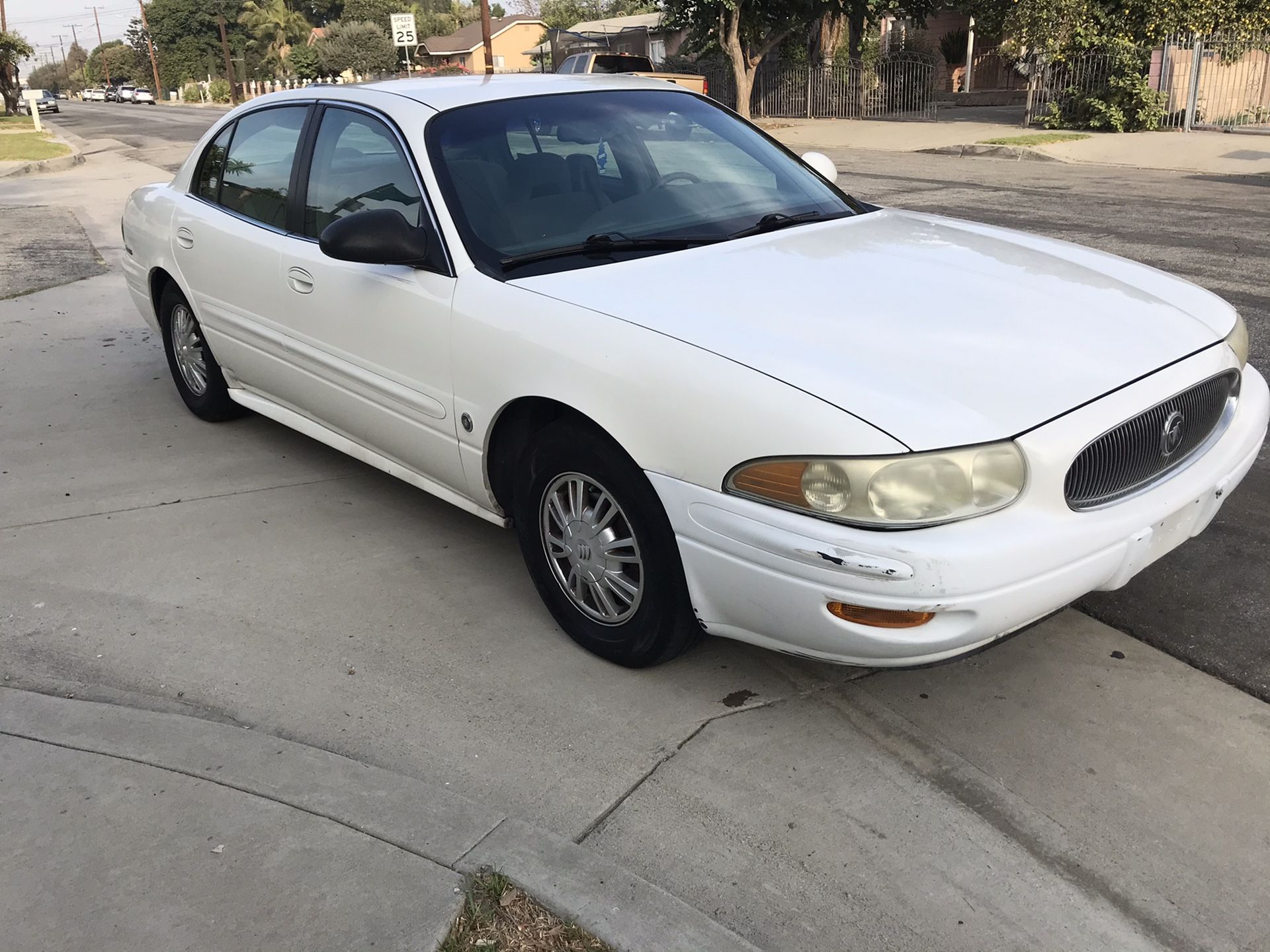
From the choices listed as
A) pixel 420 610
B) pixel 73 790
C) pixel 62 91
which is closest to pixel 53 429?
pixel 420 610

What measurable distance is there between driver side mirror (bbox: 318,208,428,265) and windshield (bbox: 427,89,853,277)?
172mm

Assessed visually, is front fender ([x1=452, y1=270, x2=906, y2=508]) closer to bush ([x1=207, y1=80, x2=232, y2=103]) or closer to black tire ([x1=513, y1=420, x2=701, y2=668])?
black tire ([x1=513, y1=420, x2=701, y2=668])

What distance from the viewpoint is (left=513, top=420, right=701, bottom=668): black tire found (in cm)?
295

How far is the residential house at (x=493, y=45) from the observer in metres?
72.8

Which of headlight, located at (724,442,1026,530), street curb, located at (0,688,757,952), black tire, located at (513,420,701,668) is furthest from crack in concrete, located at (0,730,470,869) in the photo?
headlight, located at (724,442,1026,530)

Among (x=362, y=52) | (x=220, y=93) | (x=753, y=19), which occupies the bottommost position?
(x=220, y=93)

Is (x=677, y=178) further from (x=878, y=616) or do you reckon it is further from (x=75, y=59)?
(x=75, y=59)

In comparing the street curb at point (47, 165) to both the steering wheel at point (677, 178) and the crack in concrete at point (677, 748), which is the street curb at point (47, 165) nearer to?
the steering wheel at point (677, 178)

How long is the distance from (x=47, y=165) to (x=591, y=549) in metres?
22.8

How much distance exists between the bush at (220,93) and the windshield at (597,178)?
83.5 metres

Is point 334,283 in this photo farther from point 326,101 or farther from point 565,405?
point 565,405

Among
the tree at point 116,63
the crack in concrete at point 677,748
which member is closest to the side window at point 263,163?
→ the crack in concrete at point 677,748

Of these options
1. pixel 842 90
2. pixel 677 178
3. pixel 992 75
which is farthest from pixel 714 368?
pixel 992 75

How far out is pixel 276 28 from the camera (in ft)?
276
